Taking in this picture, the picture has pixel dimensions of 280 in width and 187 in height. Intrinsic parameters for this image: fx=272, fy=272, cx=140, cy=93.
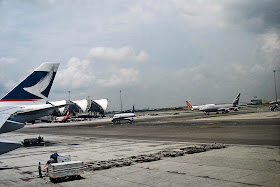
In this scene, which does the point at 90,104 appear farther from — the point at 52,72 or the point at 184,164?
the point at 184,164

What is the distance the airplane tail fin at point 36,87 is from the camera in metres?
34.6

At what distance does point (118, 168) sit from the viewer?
18.6 meters

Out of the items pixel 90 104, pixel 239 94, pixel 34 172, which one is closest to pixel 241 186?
pixel 34 172

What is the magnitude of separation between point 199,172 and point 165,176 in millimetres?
2146

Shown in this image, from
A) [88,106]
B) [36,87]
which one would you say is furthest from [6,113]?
[88,106]

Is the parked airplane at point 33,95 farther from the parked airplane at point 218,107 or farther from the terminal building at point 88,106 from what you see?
the terminal building at point 88,106

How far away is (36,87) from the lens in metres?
36.1

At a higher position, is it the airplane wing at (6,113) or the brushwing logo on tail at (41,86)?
the brushwing logo on tail at (41,86)

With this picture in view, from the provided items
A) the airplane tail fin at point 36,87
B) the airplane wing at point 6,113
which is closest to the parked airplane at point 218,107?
the airplane tail fin at point 36,87

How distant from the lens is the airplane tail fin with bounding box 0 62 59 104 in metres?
34.6

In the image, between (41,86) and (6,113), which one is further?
(41,86)

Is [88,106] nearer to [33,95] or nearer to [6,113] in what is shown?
[33,95]

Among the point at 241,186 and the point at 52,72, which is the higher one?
the point at 52,72

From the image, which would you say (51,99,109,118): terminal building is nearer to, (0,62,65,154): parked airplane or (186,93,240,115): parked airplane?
(186,93,240,115): parked airplane
